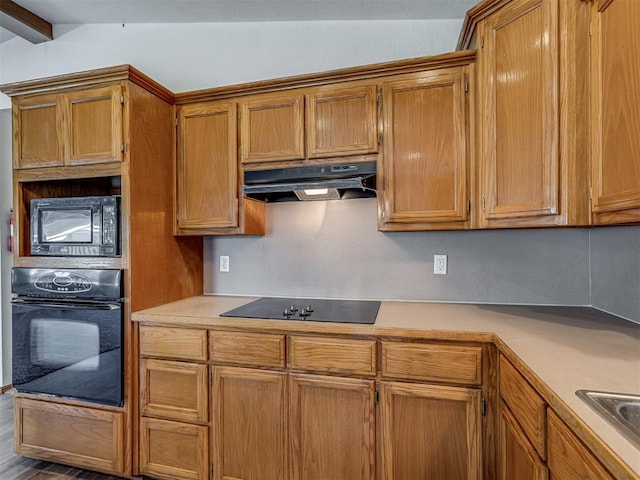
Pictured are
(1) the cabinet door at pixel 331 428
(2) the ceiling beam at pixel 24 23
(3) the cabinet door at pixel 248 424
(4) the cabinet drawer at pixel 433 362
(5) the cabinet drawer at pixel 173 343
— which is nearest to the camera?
(4) the cabinet drawer at pixel 433 362

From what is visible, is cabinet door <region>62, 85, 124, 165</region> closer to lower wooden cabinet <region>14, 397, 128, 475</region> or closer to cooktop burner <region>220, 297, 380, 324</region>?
cooktop burner <region>220, 297, 380, 324</region>

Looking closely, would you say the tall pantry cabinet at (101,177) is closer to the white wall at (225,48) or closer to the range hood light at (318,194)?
the white wall at (225,48)

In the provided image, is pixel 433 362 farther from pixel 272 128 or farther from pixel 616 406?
pixel 272 128

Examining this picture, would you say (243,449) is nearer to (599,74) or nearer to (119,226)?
(119,226)

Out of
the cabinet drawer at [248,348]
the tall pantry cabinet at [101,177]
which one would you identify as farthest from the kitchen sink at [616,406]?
the tall pantry cabinet at [101,177]

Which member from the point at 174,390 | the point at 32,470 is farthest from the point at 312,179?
the point at 32,470

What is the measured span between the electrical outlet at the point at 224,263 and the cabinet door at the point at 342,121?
103 cm

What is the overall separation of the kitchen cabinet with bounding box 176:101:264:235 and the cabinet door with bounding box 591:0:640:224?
176 centimetres

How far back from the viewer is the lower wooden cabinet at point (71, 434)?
1.88 metres

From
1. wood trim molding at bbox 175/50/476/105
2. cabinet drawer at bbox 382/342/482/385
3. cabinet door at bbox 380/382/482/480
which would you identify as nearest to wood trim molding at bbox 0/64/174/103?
wood trim molding at bbox 175/50/476/105

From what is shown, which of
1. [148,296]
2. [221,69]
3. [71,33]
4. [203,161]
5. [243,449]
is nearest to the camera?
[243,449]

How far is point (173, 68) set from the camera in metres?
2.55

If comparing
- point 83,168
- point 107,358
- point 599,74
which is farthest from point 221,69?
point 599,74

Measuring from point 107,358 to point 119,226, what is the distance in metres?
0.73
